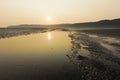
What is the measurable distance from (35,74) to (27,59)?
6.99 m

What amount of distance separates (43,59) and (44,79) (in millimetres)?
8171

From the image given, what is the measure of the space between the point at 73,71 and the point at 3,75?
559cm

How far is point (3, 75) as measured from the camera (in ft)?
58.6

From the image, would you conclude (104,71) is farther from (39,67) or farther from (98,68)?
(39,67)

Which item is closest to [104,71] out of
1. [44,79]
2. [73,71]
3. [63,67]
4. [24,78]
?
[73,71]

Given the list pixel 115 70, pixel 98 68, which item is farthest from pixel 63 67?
pixel 115 70

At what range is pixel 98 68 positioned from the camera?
1988cm

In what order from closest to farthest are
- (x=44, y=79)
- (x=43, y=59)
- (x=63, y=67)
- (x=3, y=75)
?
(x=44, y=79) → (x=3, y=75) → (x=63, y=67) → (x=43, y=59)

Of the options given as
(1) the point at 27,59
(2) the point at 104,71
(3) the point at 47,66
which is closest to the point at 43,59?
(1) the point at 27,59

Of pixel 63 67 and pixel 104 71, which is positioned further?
pixel 63 67

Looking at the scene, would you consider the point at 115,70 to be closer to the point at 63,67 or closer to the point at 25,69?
the point at 63,67

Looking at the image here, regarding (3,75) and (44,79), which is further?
(3,75)

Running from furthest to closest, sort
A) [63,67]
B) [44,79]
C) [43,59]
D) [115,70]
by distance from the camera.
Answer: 1. [43,59]
2. [63,67]
3. [115,70]
4. [44,79]

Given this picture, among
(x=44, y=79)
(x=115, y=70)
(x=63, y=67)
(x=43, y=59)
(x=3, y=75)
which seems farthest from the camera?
(x=43, y=59)
